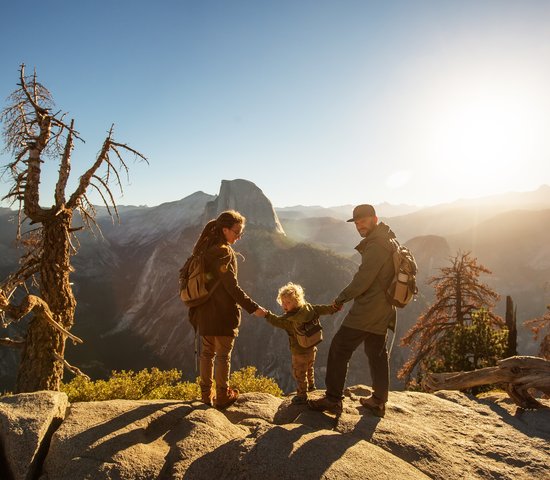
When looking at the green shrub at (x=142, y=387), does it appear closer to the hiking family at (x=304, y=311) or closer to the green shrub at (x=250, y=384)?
the green shrub at (x=250, y=384)

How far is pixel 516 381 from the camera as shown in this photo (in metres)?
6.50

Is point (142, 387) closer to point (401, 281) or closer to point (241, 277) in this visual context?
point (401, 281)

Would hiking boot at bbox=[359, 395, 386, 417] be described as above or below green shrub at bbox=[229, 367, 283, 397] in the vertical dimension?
above

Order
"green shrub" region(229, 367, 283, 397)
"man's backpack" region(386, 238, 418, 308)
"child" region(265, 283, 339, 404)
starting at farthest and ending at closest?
1. "green shrub" region(229, 367, 283, 397)
2. "child" region(265, 283, 339, 404)
3. "man's backpack" region(386, 238, 418, 308)

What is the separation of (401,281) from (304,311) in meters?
1.44

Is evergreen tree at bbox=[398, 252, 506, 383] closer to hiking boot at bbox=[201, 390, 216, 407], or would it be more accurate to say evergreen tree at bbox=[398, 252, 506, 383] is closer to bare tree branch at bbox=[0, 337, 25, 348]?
hiking boot at bbox=[201, 390, 216, 407]

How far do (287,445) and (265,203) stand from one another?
273ft

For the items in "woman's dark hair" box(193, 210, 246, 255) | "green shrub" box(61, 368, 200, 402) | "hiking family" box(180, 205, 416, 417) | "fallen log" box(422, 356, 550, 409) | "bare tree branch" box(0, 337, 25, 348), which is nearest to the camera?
"hiking family" box(180, 205, 416, 417)

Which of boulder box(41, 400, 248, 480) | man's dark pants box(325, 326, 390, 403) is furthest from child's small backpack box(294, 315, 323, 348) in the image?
boulder box(41, 400, 248, 480)

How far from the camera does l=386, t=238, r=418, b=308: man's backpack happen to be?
4.66 metres

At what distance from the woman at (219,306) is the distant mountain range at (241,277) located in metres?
32.1

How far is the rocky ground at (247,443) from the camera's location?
10.7 ft

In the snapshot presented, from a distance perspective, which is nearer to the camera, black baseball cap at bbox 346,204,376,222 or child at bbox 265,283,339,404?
black baseball cap at bbox 346,204,376,222

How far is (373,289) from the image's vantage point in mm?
4789
